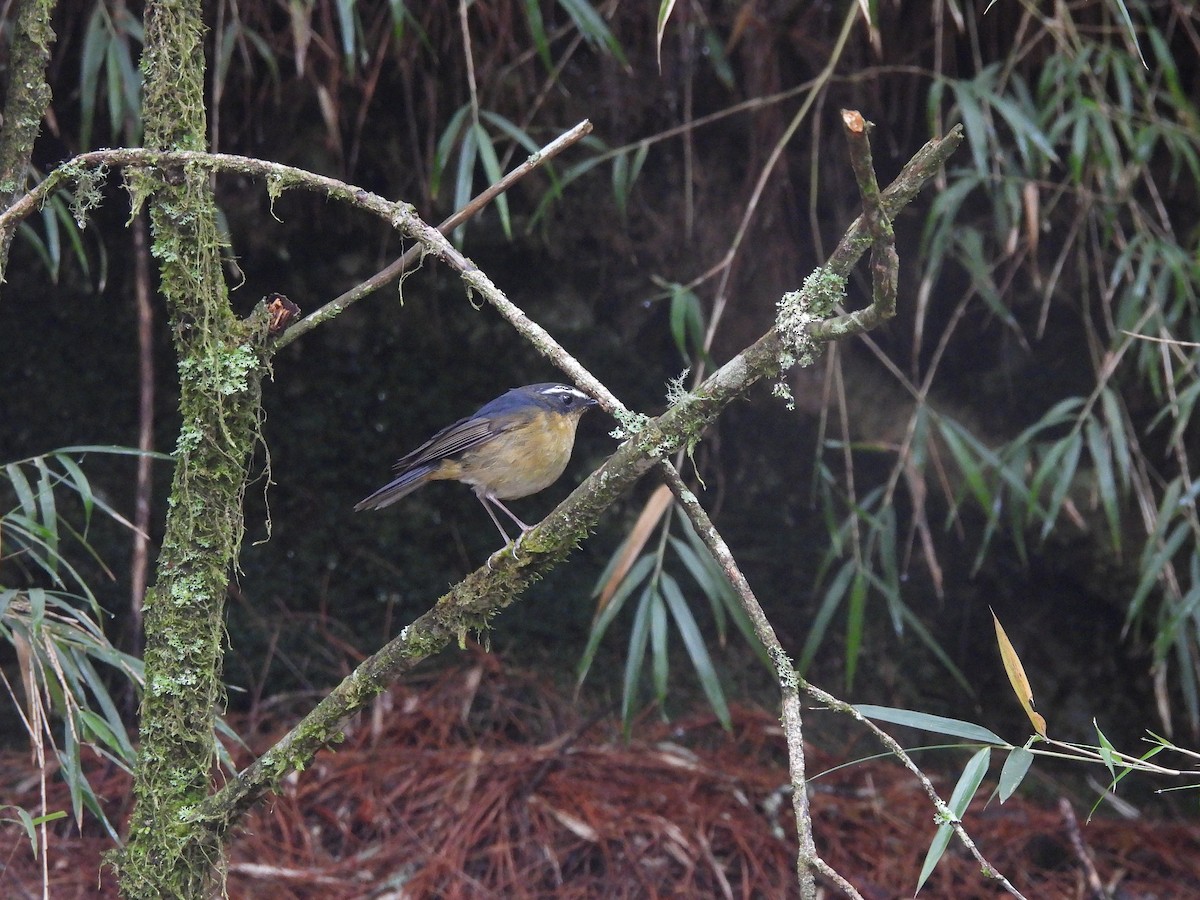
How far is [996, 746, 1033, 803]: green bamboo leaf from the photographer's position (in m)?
1.91

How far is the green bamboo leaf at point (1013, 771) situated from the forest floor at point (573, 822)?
210cm

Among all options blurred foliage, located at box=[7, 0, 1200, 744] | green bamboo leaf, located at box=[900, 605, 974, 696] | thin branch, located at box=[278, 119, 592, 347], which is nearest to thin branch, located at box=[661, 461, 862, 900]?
thin branch, located at box=[278, 119, 592, 347]

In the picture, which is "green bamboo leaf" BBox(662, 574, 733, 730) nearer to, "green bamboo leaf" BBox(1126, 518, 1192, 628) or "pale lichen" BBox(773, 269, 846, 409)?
"green bamboo leaf" BBox(1126, 518, 1192, 628)

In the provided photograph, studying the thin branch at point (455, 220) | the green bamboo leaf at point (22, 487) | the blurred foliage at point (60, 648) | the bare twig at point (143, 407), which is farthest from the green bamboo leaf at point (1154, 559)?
the green bamboo leaf at point (22, 487)

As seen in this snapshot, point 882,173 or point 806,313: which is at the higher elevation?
point 806,313

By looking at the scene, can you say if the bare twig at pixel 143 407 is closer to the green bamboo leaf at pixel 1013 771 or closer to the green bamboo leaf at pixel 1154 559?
the green bamboo leaf at pixel 1013 771

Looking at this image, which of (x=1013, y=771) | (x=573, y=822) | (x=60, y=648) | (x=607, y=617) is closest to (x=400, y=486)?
(x=607, y=617)

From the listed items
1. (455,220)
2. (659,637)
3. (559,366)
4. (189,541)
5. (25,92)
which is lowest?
(659,637)

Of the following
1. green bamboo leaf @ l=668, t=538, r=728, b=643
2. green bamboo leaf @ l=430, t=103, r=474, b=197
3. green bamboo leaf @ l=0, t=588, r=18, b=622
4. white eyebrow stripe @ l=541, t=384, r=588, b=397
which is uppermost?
green bamboo leaf @ l=430, t=103, r=474, b=197

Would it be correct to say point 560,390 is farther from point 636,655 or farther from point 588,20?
point 588,20

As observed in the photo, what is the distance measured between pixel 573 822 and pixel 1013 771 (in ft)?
7.69

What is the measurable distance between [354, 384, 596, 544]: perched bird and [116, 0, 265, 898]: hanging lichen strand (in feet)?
4.12

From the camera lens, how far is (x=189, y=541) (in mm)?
2436

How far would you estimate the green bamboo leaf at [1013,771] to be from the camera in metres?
1.91
